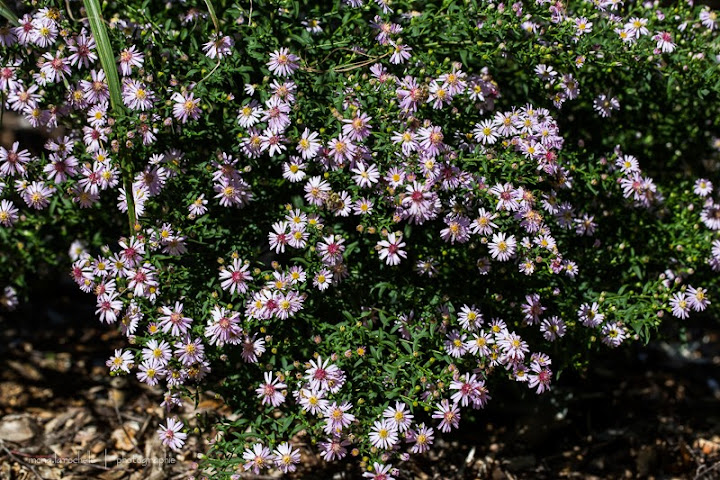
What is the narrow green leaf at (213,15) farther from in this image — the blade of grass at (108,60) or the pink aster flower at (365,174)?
the pink aster flower at (365,174)

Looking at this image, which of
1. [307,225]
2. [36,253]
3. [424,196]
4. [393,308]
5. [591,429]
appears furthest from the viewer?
[591,429]

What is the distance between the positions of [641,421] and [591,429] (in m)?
0.36

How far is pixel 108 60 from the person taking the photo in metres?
2.93

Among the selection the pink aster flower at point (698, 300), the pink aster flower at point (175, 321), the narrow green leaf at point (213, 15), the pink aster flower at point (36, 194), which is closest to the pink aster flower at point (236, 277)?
the pink aster flower at point (175, 321)

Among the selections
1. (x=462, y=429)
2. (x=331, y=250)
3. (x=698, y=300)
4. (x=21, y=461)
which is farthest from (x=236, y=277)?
(x=698, y=300)

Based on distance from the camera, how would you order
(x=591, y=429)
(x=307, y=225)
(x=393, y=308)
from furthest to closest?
(x=591, y=429) → (x=393, y=308) → (x=307, y=225)

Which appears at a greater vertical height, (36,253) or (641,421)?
(36,253)

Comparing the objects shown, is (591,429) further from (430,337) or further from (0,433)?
(0,433)

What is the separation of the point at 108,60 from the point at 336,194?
1.11 m

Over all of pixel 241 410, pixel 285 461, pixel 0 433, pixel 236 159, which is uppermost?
pixel 236 159

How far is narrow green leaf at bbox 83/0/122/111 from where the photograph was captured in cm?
294

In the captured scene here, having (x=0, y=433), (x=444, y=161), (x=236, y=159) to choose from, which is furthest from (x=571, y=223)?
(x=0, y=433)

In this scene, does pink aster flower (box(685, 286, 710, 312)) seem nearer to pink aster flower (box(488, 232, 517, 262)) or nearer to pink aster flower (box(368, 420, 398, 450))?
pink aster flower (box(488, 232, 517, 262))

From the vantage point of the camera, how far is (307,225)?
311cm
